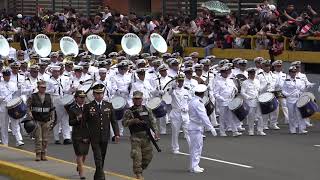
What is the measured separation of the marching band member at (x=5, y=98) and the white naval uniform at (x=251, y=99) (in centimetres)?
572

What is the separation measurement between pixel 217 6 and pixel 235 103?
42.0ft

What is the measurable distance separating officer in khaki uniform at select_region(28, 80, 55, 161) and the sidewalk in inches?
10.8

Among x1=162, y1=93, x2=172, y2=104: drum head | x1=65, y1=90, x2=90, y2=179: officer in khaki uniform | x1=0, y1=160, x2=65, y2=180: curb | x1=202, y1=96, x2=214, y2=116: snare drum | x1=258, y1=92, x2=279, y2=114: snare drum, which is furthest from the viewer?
x1=258, y1=92, x2=279, y2=114: snare drum

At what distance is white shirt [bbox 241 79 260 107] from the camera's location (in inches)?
934

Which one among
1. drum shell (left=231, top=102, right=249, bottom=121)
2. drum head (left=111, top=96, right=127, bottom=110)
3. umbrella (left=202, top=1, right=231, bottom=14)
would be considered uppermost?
umbrella (left=202, top=1, right=231, bottom=14)

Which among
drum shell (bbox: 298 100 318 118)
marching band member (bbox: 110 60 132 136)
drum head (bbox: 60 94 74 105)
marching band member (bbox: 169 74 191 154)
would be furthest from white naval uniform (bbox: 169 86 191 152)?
drum shell (bbox: 298 100 318 118)

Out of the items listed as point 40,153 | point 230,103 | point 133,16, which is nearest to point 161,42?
point 133,16

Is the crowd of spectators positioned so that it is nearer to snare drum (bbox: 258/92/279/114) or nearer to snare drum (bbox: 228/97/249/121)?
snare drum (bbox: 258/92/279/114)

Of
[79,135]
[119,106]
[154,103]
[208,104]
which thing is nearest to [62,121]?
[119,106]

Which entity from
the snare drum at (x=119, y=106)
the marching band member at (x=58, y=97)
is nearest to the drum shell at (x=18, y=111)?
the marching band member at (x=58, y=97)

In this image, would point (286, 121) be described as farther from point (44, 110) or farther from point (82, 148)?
point (82, 148)

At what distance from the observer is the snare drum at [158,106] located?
22.0m

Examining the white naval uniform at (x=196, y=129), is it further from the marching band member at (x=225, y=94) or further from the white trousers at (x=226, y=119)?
the marching band member at (x=225, y=94)

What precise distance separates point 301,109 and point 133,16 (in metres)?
14.3
